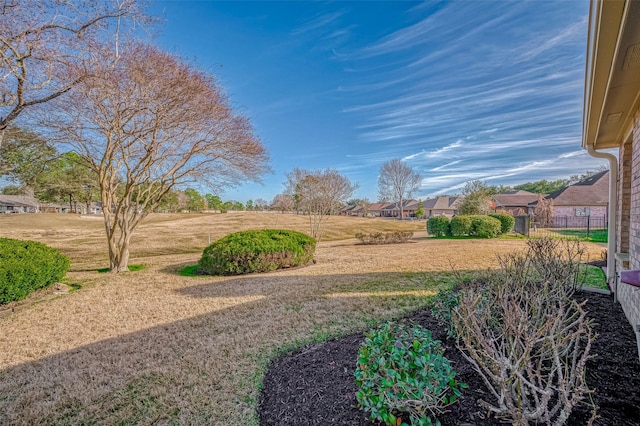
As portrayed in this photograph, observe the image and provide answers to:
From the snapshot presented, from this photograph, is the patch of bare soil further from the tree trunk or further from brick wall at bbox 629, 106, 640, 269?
brick wall at bbox 629, 106, 640, 269

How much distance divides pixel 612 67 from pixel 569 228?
24.8m

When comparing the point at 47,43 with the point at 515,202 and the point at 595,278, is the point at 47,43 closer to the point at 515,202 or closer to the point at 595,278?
the point at 595,278

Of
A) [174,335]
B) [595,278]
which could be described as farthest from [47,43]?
[595,278]

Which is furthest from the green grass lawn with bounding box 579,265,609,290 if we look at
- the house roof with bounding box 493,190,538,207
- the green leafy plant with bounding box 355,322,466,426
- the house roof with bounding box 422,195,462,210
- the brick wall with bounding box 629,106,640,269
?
the house roof with bounding box 422,195,462,210

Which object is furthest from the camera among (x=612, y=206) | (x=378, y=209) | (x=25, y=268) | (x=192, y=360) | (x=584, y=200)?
(x=378, y=209)

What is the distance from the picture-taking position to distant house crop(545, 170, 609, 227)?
2534 centimetres

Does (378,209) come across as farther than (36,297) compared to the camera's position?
Yes

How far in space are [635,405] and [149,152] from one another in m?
9.45

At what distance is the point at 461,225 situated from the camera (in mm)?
16172

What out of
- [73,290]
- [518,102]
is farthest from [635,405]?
[518,102]

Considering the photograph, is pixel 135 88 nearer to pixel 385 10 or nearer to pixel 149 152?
pixel 149 152

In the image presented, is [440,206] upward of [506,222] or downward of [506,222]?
upward

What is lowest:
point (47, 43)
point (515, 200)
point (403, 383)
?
point (403, 383)

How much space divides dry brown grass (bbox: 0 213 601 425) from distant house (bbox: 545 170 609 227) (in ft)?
88.2
